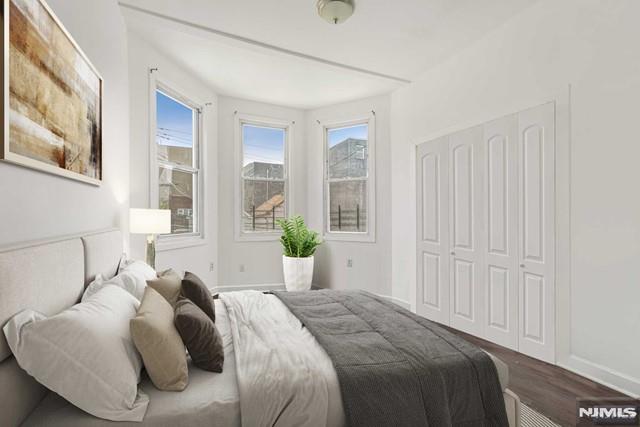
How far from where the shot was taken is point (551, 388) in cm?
227

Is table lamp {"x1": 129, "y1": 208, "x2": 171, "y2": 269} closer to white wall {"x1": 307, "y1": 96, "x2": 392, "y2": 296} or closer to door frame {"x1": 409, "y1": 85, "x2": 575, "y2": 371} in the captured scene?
white wall {"x1": 307, "y1": 96, "x2": 392, "y2": 296}

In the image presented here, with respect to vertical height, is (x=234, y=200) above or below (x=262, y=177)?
below

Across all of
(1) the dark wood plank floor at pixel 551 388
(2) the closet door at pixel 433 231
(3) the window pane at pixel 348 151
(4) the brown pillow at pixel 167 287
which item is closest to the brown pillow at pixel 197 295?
(4) the brown pillow at pixel 167 287

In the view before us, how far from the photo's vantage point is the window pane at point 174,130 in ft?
12.2

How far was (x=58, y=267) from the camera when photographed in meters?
1.35

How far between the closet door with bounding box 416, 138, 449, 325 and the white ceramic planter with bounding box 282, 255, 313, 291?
1.56 metres

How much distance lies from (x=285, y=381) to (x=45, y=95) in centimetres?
158

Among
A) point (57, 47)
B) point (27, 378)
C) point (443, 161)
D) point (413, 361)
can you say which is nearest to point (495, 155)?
point (443, 161)

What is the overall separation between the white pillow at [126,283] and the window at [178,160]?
1694 mm

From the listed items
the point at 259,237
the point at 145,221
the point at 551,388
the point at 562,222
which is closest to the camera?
the point at 551,388

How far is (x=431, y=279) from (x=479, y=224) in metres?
0.94

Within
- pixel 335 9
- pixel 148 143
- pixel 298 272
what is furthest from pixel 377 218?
pixel 148 143

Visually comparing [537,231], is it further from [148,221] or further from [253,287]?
[253,287]

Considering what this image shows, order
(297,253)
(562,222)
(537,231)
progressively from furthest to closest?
(297,253) → (537,231) → (562,222)
